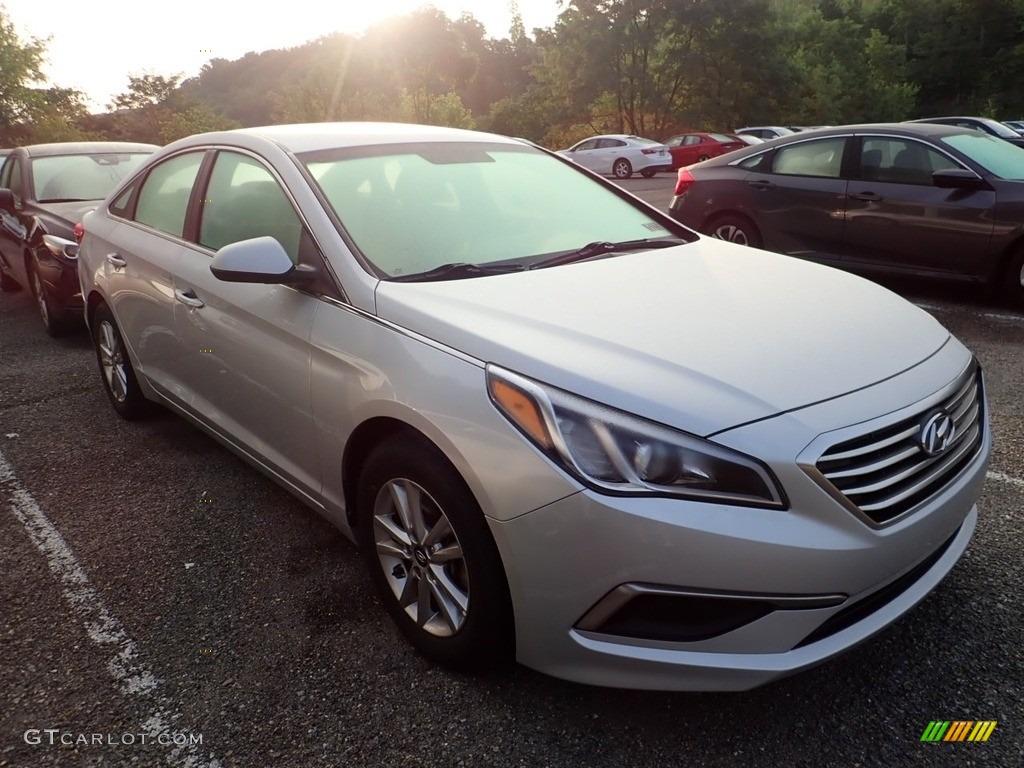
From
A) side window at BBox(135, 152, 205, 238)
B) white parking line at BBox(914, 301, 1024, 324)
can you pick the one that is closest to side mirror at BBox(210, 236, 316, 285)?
side window at BBox(135, 152, 205, 238)

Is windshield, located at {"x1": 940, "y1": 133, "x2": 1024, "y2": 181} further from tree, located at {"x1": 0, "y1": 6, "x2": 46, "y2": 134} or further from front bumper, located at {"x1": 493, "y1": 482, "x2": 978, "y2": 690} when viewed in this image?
tree, located at {"x1": 0, "y1": 6, "x2": 46, "y2": 134}

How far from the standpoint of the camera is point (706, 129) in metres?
37.9

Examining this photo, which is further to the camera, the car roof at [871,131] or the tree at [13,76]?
the tree at [13,76]

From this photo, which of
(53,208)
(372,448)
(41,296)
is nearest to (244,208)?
(372,448)

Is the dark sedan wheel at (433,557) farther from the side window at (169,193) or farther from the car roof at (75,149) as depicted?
the car roof at (75,149)

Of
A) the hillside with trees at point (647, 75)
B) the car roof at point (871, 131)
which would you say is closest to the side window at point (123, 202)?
the car roof at point (871, 131)

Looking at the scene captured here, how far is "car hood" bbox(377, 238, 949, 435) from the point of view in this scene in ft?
6.30

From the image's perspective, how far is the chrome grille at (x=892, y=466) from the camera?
72.6 inches

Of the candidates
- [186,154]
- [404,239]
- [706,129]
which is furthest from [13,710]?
[706,129]

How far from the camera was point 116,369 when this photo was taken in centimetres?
439

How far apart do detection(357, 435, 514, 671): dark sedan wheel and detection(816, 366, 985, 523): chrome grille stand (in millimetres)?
859

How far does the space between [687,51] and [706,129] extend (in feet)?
12.0

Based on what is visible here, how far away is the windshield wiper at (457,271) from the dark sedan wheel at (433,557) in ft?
1.83

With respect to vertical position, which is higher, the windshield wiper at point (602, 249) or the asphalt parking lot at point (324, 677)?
the windshield wiper at point (602, 249)
